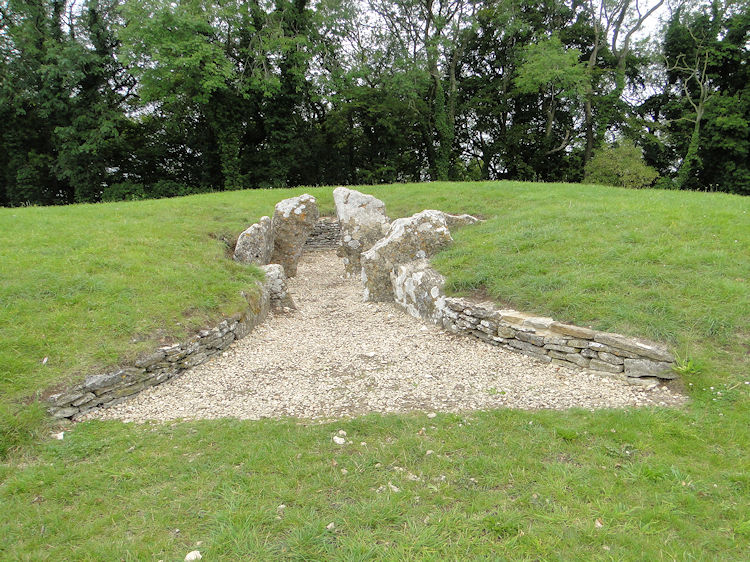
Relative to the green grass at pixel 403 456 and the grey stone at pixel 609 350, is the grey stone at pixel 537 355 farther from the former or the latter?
the green grass at pixel 403 456

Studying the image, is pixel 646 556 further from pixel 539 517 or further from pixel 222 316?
pixel 222 316

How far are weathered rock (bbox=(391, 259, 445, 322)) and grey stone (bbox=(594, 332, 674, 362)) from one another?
10.4ft

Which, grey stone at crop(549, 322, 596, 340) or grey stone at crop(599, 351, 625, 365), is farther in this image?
grey stone at crop(549, 322, 596, 340)

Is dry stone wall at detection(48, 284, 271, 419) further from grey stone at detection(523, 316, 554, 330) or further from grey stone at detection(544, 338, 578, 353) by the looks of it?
grey stone at detection(544, 338, 578, 353)

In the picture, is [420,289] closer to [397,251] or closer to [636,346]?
[397,251]

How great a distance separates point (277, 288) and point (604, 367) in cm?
739

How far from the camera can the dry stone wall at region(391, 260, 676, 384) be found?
19.3 ft

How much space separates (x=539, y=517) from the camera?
140 inches

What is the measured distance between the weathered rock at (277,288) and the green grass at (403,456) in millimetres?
1565

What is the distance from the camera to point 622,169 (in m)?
23.6

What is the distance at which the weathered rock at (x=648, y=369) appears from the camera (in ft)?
18.7

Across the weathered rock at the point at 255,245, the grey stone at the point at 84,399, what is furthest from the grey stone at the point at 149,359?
the weathered rock at the point at 255,245

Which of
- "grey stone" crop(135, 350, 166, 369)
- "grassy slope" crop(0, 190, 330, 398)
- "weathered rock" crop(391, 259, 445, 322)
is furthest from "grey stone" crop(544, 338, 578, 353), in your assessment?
"grey stone" crop(135, 350, 166, 369)

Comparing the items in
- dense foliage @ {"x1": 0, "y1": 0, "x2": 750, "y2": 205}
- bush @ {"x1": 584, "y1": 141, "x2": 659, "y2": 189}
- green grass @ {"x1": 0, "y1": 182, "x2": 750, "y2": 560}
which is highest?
dense foliage @ {"x1": 0, "y1": 0, "x2": 750, "y2": 205}
